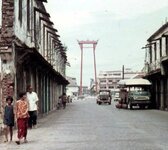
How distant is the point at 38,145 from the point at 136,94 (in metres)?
35.6

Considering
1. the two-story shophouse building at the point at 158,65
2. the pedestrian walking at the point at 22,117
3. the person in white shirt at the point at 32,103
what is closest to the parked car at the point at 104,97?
the two-story shophouse building at the point at 158,65

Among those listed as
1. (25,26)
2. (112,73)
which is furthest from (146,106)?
(112,73)

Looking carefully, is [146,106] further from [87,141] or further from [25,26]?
[87,141]

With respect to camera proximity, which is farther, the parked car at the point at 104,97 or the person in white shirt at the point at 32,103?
the parked car at the point at 104,97

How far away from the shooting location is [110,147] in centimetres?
1541

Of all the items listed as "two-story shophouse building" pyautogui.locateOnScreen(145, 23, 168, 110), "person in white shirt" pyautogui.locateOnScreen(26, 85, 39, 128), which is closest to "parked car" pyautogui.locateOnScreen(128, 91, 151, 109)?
"two-story shophouse building" pyautogui.locateOnScreen(145, 23, 168, 110)

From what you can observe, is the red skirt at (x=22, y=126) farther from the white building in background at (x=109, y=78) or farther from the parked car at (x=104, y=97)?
the white building in background at (x=109, y=78)

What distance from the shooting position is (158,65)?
54125 mm

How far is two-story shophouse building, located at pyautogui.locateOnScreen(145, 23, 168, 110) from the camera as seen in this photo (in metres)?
49.0

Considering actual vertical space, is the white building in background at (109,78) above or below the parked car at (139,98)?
above

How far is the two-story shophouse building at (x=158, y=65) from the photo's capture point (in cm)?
4903

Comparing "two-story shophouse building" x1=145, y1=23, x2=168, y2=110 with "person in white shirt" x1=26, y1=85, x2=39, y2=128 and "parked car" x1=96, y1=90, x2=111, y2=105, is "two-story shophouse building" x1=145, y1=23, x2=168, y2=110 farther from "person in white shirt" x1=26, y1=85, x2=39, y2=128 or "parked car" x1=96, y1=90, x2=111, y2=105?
"person in white shirt" x1=26, y1=85, x2=39, y2=128

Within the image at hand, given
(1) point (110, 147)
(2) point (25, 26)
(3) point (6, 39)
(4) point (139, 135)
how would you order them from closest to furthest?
(1) point (110, 147) → (4) point (139, 135) → (3) point (6, 39) → (2) point (25, 26)

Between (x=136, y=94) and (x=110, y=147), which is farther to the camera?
(x=136, y=94)
